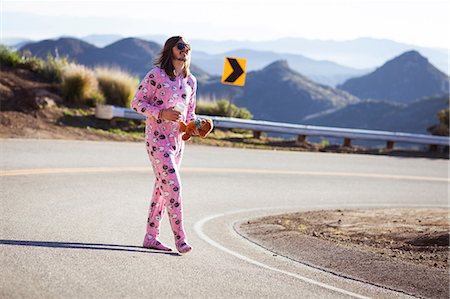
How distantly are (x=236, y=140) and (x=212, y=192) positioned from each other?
870 centimetres

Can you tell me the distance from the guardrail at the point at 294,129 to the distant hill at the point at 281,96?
363 feet

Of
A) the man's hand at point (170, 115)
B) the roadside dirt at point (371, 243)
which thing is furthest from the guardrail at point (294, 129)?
the man's hand at point (170, 115)

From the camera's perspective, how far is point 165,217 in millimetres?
11336

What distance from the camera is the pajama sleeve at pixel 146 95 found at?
7.77m

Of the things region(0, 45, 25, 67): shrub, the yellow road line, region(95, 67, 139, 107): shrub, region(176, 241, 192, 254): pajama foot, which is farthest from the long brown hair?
region(0, 45, 25, 67): shrub

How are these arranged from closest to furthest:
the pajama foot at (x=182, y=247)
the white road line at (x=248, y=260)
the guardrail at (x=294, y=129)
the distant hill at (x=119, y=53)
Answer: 1. the white road line at (x=248, y=260)
2. the pajama foot at (x=182, y=247)
3. the guardrail at (x=294, y=129)
4. the distant hill at (x=119, y=53)

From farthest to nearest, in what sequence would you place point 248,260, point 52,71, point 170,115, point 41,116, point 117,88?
point 117,88 → point 52,71 → point 41,116 → point 248,260 → point 170,115

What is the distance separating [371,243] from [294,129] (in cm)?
1377

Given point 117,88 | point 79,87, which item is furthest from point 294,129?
point 79,87

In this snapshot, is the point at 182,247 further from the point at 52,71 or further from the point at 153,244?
the point at 52,71

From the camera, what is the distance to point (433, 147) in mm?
26297

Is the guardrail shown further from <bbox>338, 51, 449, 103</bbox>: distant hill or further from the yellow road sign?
<bbox>338, 51, 449, 103</bbox>: distant hill

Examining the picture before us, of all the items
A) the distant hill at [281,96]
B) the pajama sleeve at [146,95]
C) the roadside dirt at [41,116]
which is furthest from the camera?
the distant hill at [281,96]

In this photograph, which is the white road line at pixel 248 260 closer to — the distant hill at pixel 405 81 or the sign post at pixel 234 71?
the sign post at pixel 234 71
